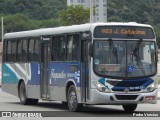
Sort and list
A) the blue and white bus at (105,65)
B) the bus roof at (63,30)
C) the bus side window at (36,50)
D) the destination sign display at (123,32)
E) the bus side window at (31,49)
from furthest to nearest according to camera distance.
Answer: the bus side window at (31,49) < the bus side window at (36,50) < the bus roof at (63,30) < the destination sign display at (123,32) < the blue and white bus at (105,65)

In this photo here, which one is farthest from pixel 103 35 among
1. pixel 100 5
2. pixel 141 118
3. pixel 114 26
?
pixel 100 5

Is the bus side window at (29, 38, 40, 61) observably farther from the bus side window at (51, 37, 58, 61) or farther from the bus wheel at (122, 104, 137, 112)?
the bus wheel at (122, 104, 137, 112)

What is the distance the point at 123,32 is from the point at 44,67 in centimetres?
445

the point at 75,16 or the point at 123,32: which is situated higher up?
the point at 75,16

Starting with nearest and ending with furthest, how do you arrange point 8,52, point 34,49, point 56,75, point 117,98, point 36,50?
point 117,98 → point 56,75 → point 36,50 → point 34,49 → point 8,52

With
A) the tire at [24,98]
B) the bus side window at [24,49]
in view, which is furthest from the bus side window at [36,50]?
the tire at [24,98]

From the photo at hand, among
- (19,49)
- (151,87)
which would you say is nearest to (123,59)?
(151,87)

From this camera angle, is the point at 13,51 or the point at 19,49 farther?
the point at 13,51

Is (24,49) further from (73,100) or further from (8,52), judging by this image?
(73,100)

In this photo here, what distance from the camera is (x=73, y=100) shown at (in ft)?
66.7

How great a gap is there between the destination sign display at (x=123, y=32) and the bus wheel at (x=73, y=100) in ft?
6.98

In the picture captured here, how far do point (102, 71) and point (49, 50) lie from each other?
13.1ft

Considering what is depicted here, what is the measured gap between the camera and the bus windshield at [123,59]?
19.2 m

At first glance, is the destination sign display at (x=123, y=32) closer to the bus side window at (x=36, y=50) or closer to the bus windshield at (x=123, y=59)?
the bus windshield at (x=123, y=59)
